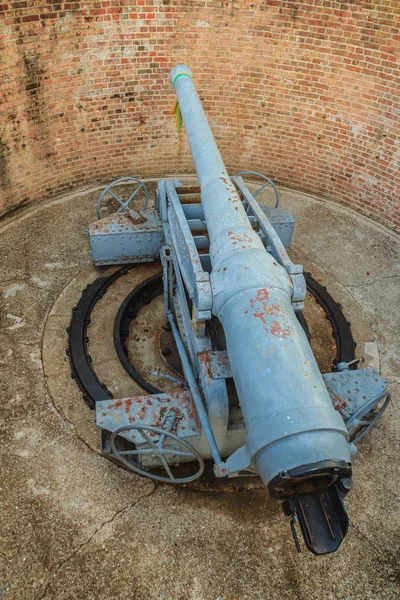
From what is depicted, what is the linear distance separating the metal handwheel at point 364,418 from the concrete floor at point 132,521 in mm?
253

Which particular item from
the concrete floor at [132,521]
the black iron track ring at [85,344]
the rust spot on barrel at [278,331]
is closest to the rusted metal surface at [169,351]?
the black iron track ring at [85,344]

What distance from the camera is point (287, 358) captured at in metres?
2.73

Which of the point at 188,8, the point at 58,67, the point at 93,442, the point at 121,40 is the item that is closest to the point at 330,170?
the point at 188,8

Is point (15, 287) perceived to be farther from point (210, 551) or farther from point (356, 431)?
point (356, 431)

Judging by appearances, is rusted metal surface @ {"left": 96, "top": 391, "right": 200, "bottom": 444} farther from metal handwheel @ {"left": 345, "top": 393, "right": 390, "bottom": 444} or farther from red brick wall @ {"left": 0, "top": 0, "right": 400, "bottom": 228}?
red brick wall @ {"left": 0, "top": 0, "right": 400, "bottom": 228}

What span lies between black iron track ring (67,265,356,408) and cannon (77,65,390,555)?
0.47m

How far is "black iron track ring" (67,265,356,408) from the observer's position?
4.87 metres

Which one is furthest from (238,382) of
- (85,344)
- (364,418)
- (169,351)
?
(85,344)

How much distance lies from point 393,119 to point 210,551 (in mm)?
6107

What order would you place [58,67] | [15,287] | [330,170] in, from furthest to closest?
[330,170], [58,67], [15,287]

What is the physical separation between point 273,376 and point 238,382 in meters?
0.30

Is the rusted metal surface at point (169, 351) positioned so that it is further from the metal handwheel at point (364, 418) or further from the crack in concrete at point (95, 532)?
the metal handwheel at point (364, 418)

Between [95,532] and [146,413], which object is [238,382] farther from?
[95,532]

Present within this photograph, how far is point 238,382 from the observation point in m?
2.89
